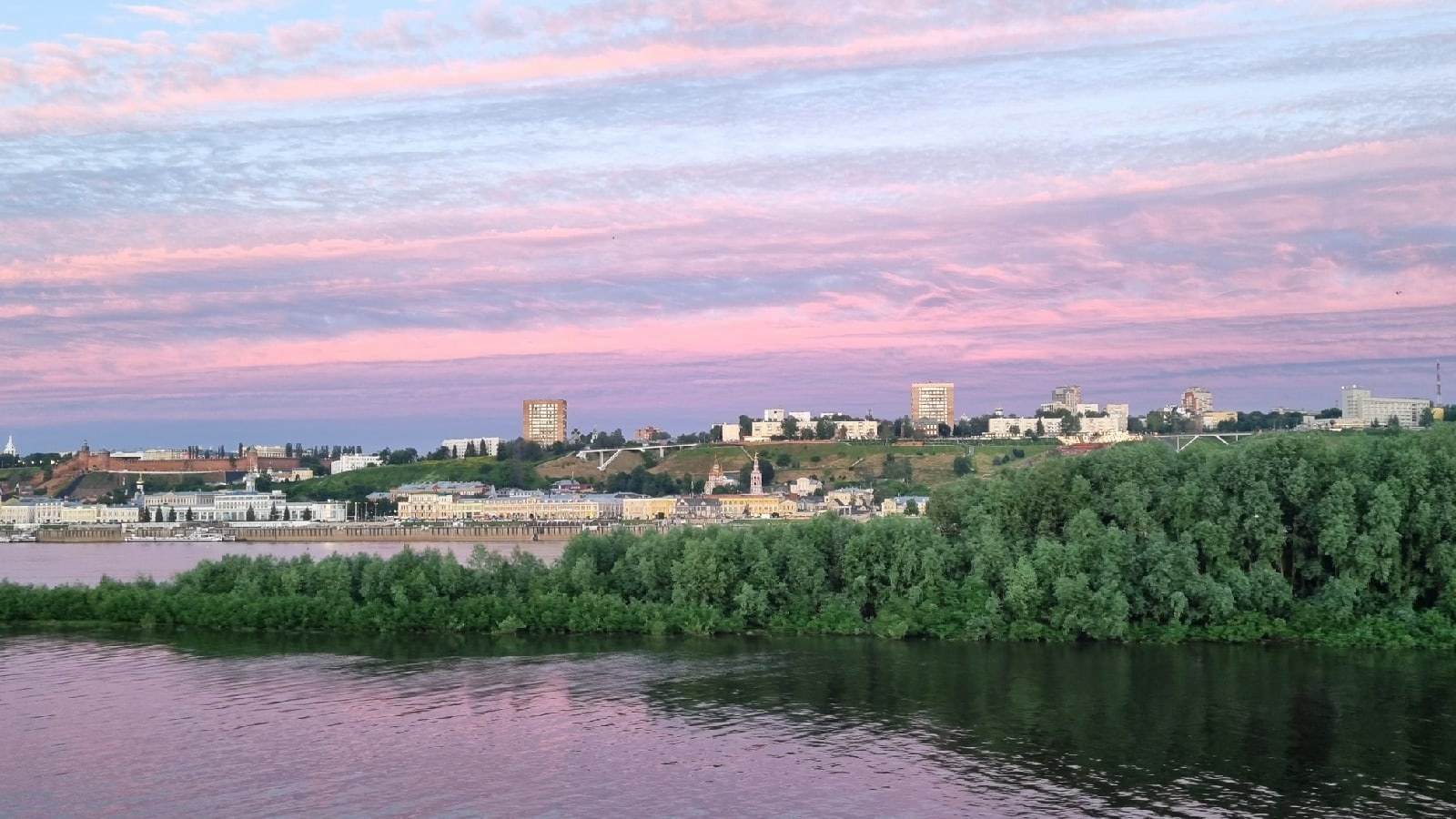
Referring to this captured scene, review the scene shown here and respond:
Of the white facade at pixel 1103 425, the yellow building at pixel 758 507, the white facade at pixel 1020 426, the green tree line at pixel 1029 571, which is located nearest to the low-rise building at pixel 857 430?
the white facade at pixel 1020 426

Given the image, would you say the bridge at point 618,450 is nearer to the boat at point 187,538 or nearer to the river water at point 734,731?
the boat at point 187,538

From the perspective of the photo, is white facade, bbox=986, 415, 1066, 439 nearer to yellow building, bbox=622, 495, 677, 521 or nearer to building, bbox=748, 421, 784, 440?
building, bbox=748, 421, 784, 440

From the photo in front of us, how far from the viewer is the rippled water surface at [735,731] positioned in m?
20.1

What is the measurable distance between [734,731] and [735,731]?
23mm

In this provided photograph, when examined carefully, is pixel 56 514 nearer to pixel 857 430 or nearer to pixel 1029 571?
pixel 857 430

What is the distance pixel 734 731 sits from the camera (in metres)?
24.3

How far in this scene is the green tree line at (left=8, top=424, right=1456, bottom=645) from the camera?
108 feet

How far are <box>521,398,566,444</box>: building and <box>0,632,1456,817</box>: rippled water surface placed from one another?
163 meters

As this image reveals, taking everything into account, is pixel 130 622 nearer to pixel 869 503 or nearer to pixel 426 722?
pixel 426 722

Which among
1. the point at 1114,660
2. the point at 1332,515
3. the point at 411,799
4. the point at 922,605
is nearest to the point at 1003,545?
the point at 922,605

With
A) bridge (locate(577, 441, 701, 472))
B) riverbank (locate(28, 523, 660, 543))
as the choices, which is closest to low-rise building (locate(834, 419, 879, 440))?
→ bridge (locate(577, 441, 701, 472))

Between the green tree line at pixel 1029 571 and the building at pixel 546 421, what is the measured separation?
15643 cm

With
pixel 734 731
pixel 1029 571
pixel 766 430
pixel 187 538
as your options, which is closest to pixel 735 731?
pixel 734 731

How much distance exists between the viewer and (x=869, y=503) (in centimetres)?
10531
